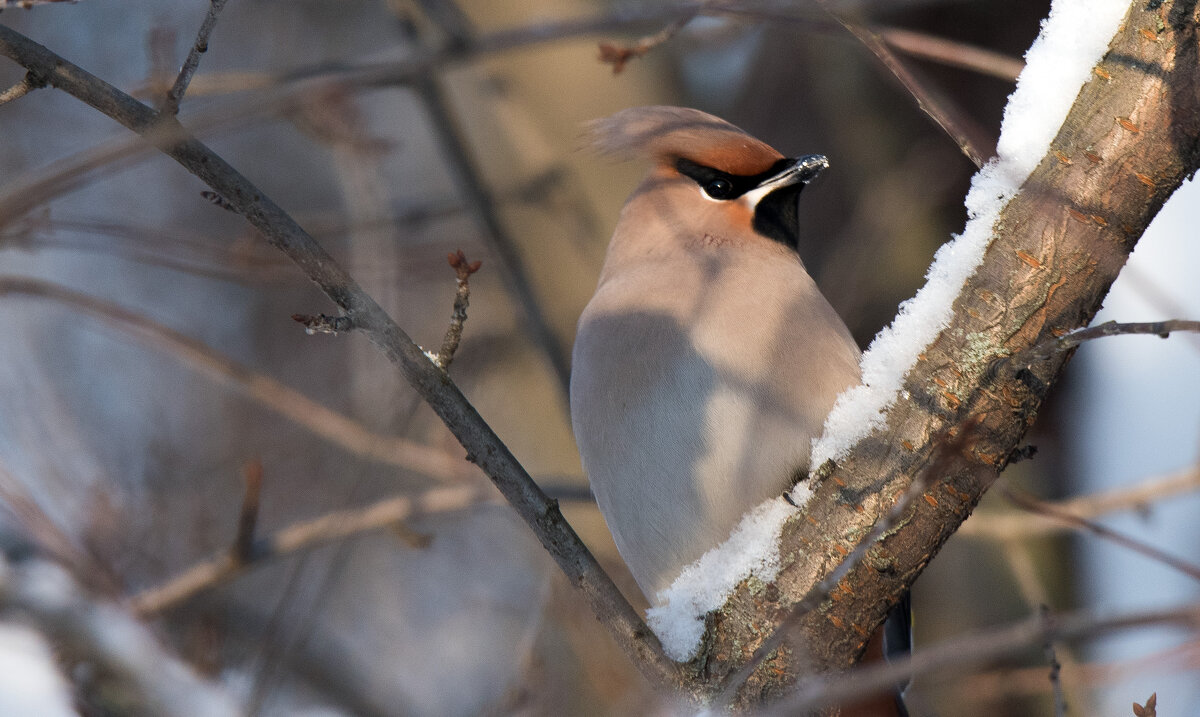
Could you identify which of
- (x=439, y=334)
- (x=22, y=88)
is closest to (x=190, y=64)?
(x=22, y=88)

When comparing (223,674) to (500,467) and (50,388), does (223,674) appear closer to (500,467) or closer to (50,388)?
(50,388)

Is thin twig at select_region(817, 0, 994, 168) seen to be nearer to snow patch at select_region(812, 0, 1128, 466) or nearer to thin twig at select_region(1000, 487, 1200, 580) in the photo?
snow patch at select_region(812, 0, 1128, 466)

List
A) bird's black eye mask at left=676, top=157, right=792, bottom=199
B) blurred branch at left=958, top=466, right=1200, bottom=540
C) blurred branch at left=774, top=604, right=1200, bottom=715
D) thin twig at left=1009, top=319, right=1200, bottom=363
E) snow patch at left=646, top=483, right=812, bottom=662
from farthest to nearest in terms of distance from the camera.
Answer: blurred branch at left=958, top=466, right=1200, bottom=540 → bird's black eye mask at left=676, top=157, right=792, bottom=199 → snow patch at left=646, top=483, right=812, bottom=662 → thin twig at left=1009, top=319, right=1200, bottom=363 → blurred branch at left=774, top=604, right=1200, bottom=715

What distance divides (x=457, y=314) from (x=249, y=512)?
3.43 feet

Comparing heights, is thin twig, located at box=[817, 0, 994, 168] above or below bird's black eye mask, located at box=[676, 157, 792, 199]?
below

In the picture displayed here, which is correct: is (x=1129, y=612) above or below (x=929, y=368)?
below

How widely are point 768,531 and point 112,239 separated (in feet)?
7.06

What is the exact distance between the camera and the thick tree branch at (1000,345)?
1765 millimetres

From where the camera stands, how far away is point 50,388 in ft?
12.3

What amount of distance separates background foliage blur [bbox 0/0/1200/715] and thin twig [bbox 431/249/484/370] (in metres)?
0.37

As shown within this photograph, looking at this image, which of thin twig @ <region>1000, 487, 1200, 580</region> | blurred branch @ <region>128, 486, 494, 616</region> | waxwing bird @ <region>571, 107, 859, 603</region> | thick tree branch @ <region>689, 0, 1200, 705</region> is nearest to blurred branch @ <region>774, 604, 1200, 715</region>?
thin twig @ <region>1000, 487, 1200, 580</region>

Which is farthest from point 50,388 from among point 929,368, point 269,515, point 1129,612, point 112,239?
point 1129,612

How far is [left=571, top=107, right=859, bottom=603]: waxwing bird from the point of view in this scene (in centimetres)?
263

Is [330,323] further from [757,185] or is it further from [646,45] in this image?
[757,185]
